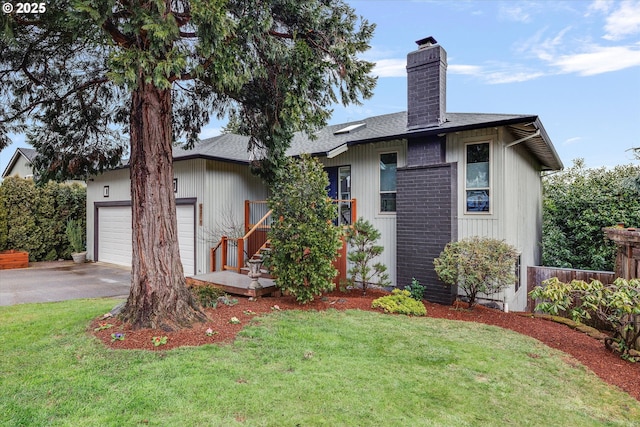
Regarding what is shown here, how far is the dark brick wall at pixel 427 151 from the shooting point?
24.8ft

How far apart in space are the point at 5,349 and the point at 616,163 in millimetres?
18408

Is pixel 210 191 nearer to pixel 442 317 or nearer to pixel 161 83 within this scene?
A: pixel 161 83

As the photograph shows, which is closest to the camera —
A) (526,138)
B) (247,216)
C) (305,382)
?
(305,382)

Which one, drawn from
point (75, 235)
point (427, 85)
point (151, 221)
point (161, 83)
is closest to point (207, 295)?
point (151, 221)

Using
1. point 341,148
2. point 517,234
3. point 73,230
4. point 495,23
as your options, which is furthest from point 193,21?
point 73,230

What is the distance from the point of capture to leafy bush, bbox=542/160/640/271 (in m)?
10.5

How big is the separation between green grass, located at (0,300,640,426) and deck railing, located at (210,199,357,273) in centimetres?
418

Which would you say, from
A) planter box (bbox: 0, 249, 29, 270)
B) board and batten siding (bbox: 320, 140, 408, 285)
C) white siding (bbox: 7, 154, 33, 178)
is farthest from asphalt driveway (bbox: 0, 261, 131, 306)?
white siding (bbox: 7, 154, 33, 178)

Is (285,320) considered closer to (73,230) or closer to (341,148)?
(341,148)

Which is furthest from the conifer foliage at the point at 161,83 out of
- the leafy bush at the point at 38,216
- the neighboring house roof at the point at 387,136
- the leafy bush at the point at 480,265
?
the leafy bush at the point at 38,216

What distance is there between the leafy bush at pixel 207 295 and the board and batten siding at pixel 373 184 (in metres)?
3.96

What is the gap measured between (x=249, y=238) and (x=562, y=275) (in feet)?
26.5

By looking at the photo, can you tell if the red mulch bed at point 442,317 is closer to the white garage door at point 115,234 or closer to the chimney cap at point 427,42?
the chimney cap at point 427,42

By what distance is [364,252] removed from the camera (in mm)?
7867
